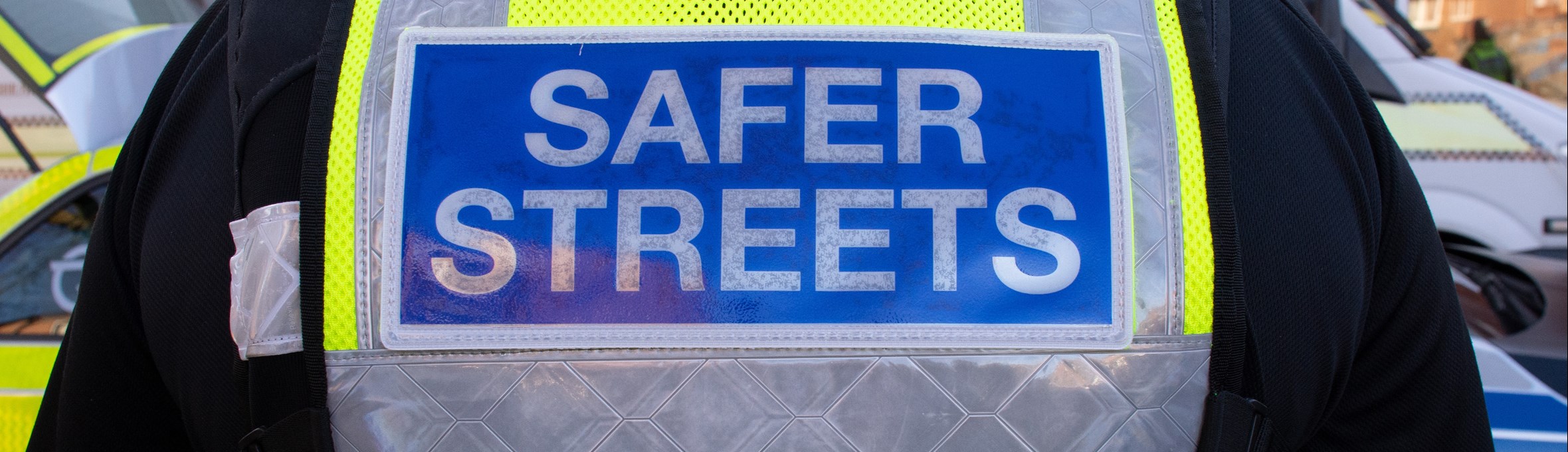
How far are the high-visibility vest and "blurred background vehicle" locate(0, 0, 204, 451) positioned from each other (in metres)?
1.71

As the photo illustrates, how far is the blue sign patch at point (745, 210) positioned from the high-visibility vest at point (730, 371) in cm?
2

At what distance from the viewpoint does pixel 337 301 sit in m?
A: 0.75

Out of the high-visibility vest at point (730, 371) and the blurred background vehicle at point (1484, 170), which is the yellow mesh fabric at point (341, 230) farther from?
the blurred background vehicle at point (1484, 170)

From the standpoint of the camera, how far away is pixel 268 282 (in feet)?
2.48

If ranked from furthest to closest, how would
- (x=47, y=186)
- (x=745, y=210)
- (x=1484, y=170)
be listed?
(x=1484, y=170) < (x=47, y=186) < (x=745, y=210)

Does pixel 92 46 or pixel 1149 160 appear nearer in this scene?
pixel 1149 160

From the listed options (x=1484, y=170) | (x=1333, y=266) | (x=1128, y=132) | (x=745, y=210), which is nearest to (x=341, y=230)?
(x=745, y=210)

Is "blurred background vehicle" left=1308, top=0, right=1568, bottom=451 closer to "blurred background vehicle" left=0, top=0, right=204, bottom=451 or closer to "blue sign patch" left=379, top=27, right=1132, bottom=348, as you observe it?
"blue sign patch" left=379, top=27, right=1132, bottom=348

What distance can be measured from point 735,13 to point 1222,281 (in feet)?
1.56

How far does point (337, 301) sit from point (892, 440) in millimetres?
489

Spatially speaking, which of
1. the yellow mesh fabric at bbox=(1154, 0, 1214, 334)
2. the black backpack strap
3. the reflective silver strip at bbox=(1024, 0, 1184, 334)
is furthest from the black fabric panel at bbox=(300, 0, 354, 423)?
the yellow mesh fabric at bbox=(1154, 0, 1214, 334)

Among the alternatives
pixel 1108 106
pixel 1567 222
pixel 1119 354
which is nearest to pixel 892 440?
pixel 1119 354

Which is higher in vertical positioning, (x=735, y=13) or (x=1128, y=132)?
(x=735, y=13)

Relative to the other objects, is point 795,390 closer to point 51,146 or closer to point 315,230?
point 315,230
